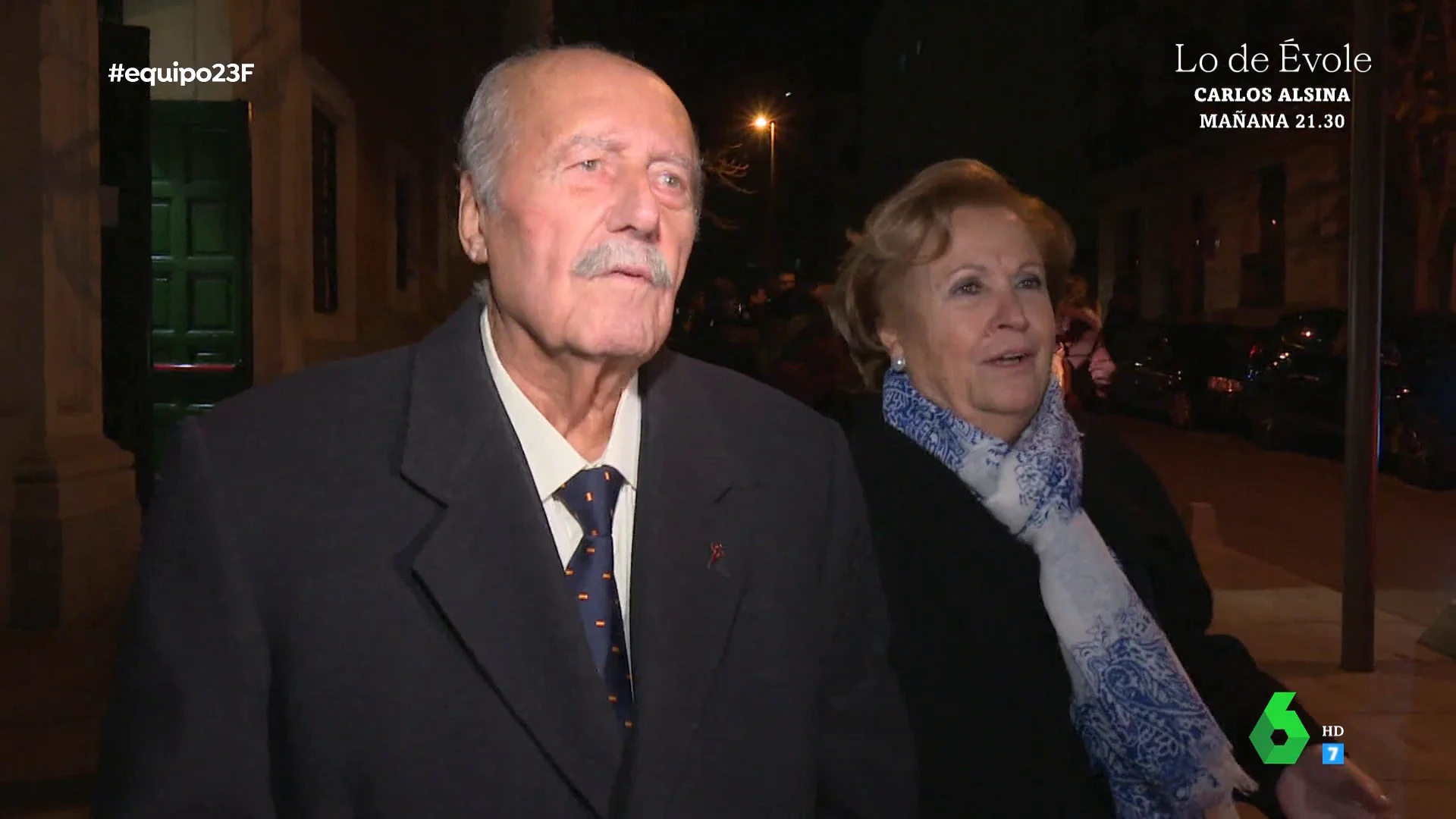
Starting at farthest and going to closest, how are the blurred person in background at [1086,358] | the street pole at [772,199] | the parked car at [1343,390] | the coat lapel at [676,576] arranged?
1. the street pole at [772,199]
2. the parked car at [1343,390]
3. the blurred person in background at [1086,358]
4. the coat lapel at [676,576]

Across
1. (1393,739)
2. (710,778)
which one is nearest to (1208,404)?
(1393,739)

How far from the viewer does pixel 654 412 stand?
193 centimetres

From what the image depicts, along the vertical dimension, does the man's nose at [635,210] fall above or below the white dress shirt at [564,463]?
above

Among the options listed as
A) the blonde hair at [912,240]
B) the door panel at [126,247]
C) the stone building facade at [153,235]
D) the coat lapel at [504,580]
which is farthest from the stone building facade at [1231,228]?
the coat lapel at [504,580]

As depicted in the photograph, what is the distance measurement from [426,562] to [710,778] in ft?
1.57

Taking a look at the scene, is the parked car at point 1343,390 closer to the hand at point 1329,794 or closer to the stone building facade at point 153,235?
the stone building facade at point 153,235

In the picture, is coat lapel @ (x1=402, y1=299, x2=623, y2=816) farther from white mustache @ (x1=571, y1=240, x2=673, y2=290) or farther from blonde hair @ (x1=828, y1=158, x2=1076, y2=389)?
blonde hair @ (x1=828, y1=158, x2=1076, y2=389)

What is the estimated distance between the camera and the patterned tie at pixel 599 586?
1.74 meters

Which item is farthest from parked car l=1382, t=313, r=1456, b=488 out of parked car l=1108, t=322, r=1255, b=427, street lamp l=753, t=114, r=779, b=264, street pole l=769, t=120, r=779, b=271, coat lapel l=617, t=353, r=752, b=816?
street lamp l=753, t=114, r=779, b=264

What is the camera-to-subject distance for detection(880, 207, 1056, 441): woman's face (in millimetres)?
2570

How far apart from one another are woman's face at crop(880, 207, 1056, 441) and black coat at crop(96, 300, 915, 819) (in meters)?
0.89

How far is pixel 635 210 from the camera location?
175 cm

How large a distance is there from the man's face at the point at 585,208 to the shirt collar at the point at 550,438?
11 centimetres

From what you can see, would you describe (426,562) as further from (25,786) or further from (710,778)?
(25,786)
